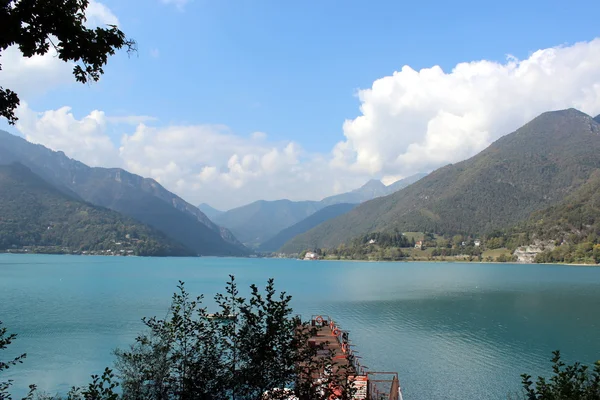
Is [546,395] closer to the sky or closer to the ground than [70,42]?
closer to the ground

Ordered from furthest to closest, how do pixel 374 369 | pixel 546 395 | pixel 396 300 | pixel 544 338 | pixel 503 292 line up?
pixel 503 292 → pixel 396 300 → pixel 544 338 → pixel 374 369 → pixel 546 395

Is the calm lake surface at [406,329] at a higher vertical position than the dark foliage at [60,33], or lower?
lower

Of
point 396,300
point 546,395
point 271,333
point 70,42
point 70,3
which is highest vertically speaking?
point 70,3

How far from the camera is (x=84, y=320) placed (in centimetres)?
5775

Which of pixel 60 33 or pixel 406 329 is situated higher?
pixel 60 33

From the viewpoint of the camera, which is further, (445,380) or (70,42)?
(445,380)

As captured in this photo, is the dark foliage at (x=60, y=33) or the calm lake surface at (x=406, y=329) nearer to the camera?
the dark foliage at (x=60, y=33)

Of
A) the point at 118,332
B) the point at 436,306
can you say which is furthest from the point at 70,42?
the point at 436,306

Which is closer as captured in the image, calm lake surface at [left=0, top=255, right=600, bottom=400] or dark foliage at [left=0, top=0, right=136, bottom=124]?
dark foliage at [left=0, top=0, right=136, bottom=124]

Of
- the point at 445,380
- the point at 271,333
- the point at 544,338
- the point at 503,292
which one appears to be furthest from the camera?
the point at 503,292

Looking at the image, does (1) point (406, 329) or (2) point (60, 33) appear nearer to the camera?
(2) point (60, 33)

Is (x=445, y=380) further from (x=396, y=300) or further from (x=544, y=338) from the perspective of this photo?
(x=396, y=300)

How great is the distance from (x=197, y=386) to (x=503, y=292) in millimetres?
102490

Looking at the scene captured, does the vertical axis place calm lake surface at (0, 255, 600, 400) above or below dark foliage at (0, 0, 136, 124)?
below
